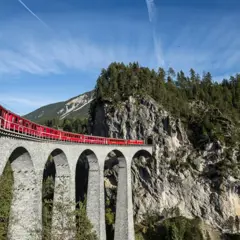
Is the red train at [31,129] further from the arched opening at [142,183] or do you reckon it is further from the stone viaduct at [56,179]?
the arched opening at [142,183]

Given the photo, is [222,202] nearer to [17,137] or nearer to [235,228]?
[235,228]

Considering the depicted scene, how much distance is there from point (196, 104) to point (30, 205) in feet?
188

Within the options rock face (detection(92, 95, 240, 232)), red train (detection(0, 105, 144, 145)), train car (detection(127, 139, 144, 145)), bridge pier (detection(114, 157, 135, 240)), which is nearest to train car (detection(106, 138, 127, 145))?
train car (detection(127, 139, 144, 145))

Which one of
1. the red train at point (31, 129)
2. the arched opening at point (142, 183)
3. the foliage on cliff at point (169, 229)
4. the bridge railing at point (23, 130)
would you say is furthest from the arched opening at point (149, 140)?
the bridge railing at point (23, 130)

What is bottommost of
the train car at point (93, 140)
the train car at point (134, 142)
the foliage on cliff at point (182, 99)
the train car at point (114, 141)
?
the train car at point (93, 140)

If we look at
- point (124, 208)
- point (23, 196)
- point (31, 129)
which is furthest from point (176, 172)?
point (23, 196)

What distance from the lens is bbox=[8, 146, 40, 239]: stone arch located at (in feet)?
74.2

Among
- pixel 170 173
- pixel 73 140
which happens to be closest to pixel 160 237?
pixel 170 173

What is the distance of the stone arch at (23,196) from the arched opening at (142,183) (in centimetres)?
3585

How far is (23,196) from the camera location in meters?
23.1

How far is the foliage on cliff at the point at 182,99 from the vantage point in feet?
197

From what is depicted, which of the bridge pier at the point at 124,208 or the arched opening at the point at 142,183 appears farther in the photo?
the arched opening at the point at 142,183

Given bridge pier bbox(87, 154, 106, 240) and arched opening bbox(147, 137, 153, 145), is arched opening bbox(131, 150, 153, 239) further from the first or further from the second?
bridge pier bbox(87, 154, 106, 240)

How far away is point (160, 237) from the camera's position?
171 ft
